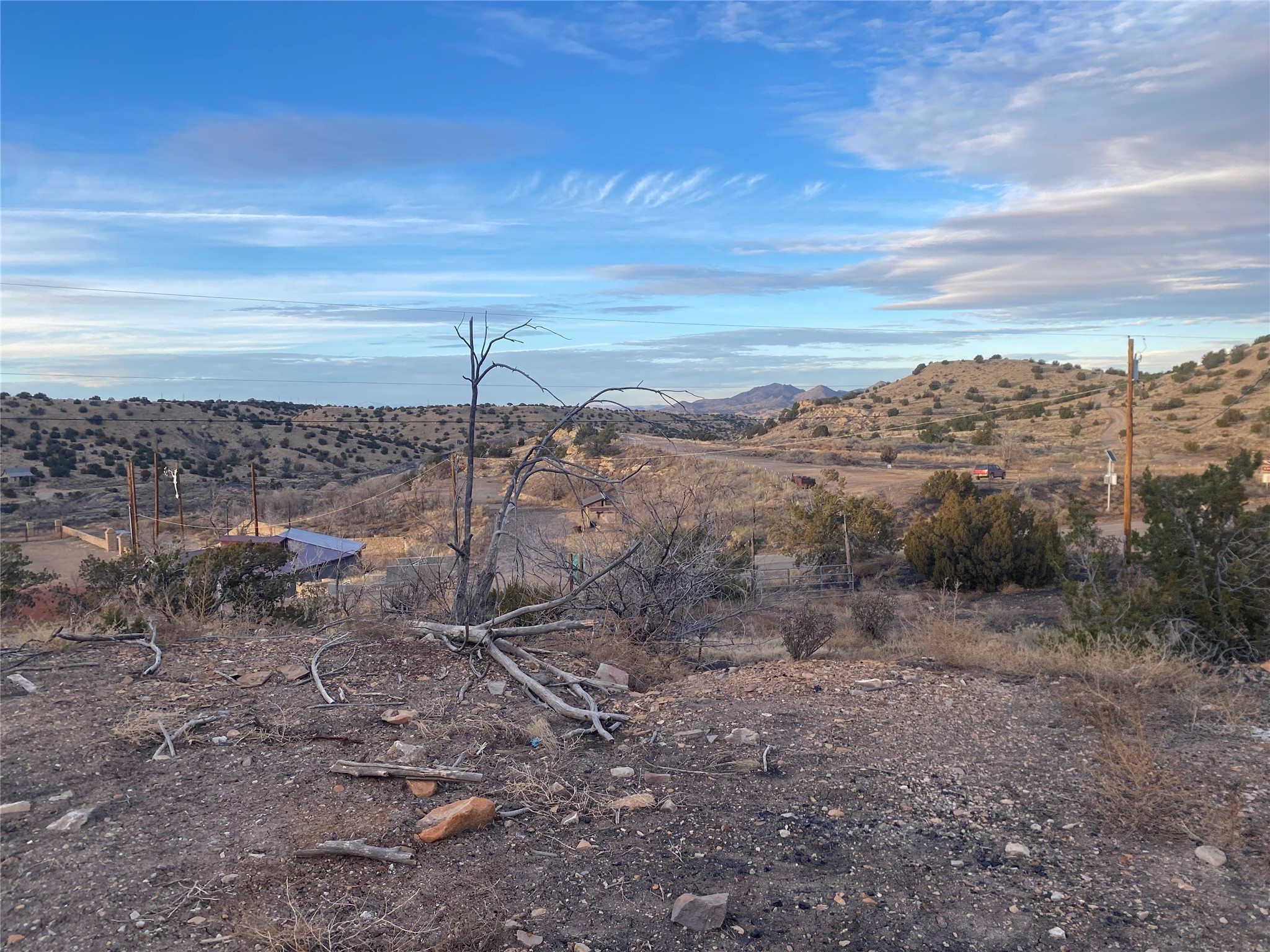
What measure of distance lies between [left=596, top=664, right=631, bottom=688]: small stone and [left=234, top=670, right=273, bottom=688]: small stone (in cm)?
280

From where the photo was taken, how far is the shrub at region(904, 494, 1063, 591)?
22656mm

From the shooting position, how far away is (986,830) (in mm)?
4746

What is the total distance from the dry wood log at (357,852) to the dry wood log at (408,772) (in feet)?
3.14

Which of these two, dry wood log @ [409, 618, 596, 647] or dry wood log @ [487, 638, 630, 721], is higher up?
dry wood log @ [409, 618, 596, 647]

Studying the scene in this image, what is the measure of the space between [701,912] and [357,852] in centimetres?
171

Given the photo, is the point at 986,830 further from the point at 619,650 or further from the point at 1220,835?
the point at 619,650

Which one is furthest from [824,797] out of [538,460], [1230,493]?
[1230,493]

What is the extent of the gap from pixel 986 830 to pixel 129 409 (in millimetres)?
73336

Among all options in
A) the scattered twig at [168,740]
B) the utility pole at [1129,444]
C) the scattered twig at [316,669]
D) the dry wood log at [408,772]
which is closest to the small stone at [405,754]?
the dry wood log at [408,772]

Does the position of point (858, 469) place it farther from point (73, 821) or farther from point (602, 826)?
point (73, 821)

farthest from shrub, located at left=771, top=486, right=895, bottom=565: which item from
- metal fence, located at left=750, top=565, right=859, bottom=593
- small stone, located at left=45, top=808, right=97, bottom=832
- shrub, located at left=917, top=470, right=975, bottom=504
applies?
small stone, located at left=45, top=808, right=97, bottom=832

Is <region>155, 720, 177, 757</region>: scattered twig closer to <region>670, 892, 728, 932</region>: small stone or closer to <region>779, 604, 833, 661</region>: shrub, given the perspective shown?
<region>670, 892, 728, 932</region>: small stone

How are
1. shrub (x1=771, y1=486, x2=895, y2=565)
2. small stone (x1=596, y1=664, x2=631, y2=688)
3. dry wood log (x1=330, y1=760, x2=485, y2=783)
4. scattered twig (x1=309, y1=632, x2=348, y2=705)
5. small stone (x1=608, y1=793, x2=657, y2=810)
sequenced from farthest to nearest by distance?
shrub (x1=771, y1=486, x2=895, y2=565) < small stone (x1=596, y1=664, x2=631, y2=688) < scattered twig (x1=309, y1=632, x2=348, y2=705) < dry wood log (x1=330, y1=760, x2=485, y2=783) < small stone (x1=608, y1=793, x2=657, y2=810)

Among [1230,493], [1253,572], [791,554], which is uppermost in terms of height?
[1230,493]
